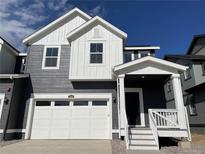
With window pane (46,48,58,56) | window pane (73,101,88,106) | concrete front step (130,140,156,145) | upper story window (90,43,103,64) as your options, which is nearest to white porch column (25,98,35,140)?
window pane (73,101,88,106)

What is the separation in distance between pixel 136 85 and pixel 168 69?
2.33 meters

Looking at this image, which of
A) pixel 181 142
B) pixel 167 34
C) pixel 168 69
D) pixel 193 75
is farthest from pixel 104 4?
pixel 193 75

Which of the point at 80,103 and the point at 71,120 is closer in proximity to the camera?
the point at 71,120

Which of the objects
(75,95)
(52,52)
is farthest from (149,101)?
(52,52)

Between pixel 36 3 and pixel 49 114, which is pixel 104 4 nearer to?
pixel 36 3

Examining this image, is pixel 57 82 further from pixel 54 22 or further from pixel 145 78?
pixel 145 78

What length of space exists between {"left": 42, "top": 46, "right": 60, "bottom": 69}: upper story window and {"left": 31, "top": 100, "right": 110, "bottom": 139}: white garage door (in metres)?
2.26

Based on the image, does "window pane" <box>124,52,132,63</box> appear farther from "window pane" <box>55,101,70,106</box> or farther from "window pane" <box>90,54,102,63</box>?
"window pane" <box>55,101,70,106</box>

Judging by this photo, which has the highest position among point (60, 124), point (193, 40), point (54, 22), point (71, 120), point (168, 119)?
point (193, 40)

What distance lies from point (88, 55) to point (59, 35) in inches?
111

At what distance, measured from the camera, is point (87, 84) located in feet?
31.1

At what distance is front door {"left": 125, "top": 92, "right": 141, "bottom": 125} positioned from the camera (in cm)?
920

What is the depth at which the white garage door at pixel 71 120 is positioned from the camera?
8766 millimetres

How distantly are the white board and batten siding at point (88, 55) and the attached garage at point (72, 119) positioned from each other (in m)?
1.46
